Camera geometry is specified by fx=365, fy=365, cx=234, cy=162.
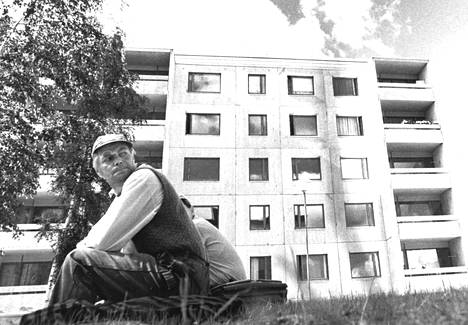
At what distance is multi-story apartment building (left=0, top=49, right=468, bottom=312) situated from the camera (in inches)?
832

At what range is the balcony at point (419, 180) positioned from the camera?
23484 mm

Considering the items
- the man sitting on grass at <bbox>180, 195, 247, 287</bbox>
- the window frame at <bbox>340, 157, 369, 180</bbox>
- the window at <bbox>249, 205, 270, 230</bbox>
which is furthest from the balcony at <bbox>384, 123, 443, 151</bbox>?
the man sitting on grass at <bbox>180, 195, 247, 287</bbox>

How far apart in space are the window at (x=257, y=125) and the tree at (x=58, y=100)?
11.3m

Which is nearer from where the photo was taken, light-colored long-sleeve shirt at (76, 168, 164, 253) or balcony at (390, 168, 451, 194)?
light-colored long-sleeve shirt at (76, 168, 164, 253)

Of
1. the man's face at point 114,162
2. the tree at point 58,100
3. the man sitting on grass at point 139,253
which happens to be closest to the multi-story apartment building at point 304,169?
the tree at point 58,100

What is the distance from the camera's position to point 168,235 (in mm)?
2580

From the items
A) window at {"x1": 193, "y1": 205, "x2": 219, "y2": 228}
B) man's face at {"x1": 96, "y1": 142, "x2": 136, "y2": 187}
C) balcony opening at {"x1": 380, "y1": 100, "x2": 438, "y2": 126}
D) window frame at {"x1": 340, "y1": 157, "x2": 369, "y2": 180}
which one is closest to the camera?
man's face at {"x1": 96, "y1": 142, "x2": 136, "y2": 187}

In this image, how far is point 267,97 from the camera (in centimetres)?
2480

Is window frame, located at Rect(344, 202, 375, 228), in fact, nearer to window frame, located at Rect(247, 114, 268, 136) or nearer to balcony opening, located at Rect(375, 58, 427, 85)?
window frame, located at Rect(247, 114, 268, 136)

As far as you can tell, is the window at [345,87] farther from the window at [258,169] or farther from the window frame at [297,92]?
the window at [258,169]

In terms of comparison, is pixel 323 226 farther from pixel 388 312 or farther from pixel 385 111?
pixel 388 312

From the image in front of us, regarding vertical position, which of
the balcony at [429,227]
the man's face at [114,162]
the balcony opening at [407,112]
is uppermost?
the balcony opening at [407,112]

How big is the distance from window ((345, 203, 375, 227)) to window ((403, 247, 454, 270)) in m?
3.39

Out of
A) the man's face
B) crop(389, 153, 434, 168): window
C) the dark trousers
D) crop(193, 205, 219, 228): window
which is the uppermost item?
crop(389, 153, 434, 168): window
